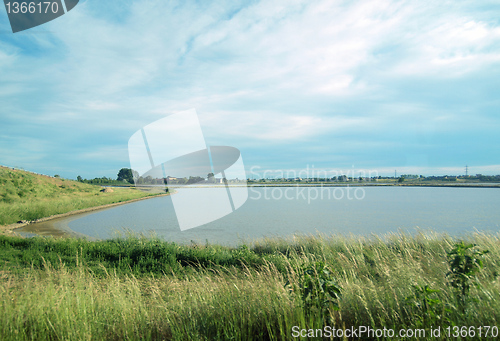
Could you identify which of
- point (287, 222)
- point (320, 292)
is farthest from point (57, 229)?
point (320, 292)

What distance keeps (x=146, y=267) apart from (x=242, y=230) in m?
11.0

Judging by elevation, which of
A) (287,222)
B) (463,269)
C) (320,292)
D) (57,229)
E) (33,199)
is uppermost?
(463,269)

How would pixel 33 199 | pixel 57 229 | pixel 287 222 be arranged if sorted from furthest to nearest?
1. pixel 33 199
2. pixel 287 222
3. pixel 57 229

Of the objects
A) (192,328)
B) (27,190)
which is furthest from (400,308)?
(27,190)

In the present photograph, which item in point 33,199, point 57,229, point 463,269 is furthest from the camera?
point 33,199

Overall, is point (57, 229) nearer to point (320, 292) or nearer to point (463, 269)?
point (320, 292)

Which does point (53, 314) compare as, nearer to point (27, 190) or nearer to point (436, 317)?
point (436, 317)

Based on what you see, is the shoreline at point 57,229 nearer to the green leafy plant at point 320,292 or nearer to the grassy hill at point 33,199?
the grassy hill at point 33,199

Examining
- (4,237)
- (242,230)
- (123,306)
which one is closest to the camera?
(123,306)

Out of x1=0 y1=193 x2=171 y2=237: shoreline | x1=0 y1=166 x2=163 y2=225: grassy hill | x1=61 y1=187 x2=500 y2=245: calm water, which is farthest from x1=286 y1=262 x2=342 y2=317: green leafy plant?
x1=0 y1=166 x2=163 y2=225: grassy hill

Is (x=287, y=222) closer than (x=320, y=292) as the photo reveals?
No

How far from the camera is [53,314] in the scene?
3576mm

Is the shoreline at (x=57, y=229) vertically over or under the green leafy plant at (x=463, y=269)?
under

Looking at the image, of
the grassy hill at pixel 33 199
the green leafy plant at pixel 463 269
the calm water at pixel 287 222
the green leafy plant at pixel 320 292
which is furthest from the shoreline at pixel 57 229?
the green leafy plant at pixel 463 269
